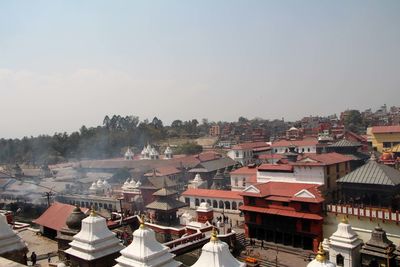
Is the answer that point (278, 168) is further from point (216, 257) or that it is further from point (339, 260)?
point (216, 257)

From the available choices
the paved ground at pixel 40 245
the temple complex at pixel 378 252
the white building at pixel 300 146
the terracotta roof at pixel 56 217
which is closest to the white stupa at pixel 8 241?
the paved ground at pixel 40 245

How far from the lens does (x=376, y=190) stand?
26.8 m

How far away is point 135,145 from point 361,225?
90333mm

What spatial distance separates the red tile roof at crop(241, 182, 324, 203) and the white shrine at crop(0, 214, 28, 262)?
19.7 meters

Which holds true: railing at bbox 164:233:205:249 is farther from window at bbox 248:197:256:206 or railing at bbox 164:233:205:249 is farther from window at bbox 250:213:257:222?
window at bbox 248:197:256:206

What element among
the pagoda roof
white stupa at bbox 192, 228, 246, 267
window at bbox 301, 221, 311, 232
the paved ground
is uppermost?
white stupa at bbox 192, 228, 246, 267

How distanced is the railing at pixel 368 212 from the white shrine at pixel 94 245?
17.3 metres

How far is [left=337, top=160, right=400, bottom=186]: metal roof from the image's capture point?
26.4m

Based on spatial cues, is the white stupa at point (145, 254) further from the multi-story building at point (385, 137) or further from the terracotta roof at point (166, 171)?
the multi-story building at point (385, 137)

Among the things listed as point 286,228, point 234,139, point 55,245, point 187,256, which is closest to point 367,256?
point 286,228

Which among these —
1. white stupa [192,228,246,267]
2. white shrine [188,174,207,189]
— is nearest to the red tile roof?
white stupa [192,228,246,267]

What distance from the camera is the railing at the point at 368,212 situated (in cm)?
2480

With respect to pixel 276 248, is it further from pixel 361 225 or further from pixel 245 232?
pixel 361 225

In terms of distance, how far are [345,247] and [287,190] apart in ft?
27.5
